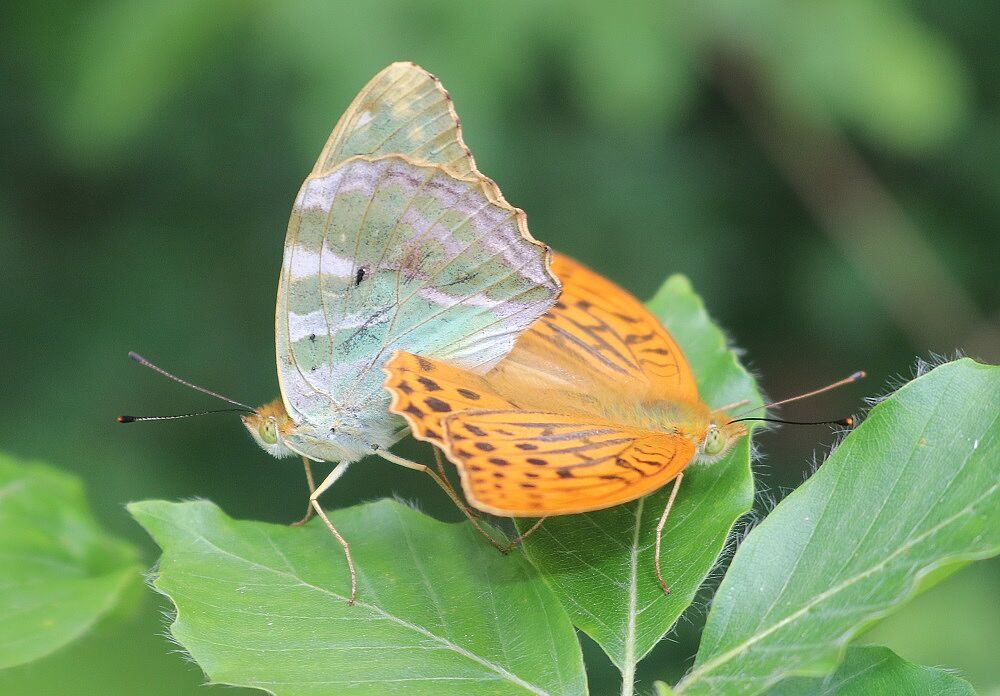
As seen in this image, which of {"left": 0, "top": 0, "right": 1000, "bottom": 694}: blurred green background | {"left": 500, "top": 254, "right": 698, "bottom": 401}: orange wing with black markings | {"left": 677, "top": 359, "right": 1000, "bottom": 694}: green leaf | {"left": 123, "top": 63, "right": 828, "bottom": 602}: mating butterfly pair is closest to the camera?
{"left": 677, "top": 359, "right": 1000, "bottom": 694}: green leaf

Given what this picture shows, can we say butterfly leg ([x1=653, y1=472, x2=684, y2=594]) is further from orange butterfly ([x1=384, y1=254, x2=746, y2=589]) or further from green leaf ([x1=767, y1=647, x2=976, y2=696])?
green leaf ([x1=767, y1=647, x2=976, y2=696])

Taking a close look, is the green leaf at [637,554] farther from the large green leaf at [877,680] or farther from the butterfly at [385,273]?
the butterfly at [385,273]

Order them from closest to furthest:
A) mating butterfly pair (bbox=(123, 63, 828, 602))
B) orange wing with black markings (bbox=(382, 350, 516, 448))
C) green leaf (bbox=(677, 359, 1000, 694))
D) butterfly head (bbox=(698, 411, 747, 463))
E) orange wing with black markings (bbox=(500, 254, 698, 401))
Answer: green leaf (bbox=(677, 359, 1000, 694)) → orange wing with black markings (bbox=(382, 350, 516, 448)) → butterfly head (bbox=(698, 411, 747, 463)) → orange wing with black markings (bbox=(500, 254, 698, 401)) → mating butterfly pair (bbox=(123, 63, 828, 602))

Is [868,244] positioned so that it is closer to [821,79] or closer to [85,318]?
[821,79]

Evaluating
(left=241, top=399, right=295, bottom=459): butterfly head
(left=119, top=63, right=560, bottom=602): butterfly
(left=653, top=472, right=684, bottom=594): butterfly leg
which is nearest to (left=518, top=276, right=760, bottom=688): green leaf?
(left=653, top=472, right=684, bottom=594): butterfly leg

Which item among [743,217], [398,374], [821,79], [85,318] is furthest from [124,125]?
[743,217]
